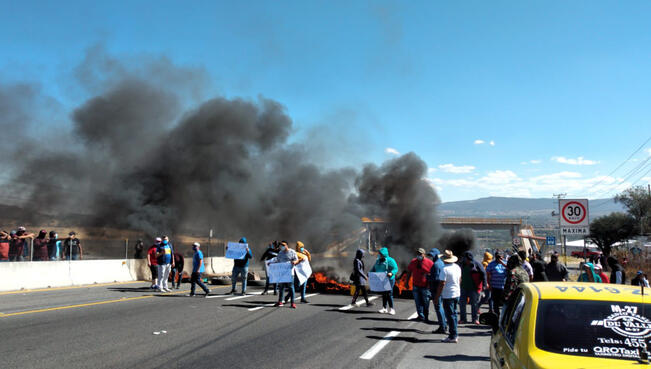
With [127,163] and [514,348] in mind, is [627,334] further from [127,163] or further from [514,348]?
[127,163]

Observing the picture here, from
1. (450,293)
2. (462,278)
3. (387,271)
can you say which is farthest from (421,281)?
(450,293)

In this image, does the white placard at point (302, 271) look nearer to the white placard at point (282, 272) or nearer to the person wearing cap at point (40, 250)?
the white placard at point (282, 272)

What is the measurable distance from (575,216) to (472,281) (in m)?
4.14

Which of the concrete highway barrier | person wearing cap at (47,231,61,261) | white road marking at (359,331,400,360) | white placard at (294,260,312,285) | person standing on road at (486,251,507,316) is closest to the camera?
white road marking at (359,331,400,360)

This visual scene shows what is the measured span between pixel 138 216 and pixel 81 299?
2392 centimetres

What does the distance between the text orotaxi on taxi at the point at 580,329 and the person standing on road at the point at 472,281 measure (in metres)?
6.05

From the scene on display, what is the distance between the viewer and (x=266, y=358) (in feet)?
20.2

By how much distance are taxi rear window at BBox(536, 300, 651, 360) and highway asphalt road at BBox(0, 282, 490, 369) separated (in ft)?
9.43

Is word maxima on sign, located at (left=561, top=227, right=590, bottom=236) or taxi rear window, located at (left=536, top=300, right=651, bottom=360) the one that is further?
word maxima on sign, located at (left=561, top=227, right=590, bottom=236)

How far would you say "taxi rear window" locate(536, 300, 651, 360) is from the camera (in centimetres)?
320

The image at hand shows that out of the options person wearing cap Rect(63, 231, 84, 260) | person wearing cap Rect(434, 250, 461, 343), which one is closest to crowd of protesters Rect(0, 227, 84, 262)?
person wearing cap Rect(63, 231, 84, 260)

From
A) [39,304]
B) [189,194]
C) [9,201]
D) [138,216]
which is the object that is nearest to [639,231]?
[189,194]

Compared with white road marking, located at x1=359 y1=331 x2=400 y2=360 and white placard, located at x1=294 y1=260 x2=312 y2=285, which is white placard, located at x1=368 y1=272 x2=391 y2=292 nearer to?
white placard, located at x1=294 y1=260 x2=312 y2=285

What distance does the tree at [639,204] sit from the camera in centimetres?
5603
